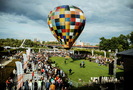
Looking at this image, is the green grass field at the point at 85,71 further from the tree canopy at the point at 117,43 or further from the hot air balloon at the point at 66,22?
the tree canopy at the point at 117,43

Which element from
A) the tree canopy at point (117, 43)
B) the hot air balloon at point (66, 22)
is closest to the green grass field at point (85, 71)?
the hot air balloon at point (66, 22)

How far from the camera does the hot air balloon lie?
86.7 ft

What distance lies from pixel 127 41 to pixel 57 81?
65005 mm

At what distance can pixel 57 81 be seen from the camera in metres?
11.8

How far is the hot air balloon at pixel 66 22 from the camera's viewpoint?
26.4m

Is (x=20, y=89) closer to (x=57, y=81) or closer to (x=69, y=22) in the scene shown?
(x=57, y=81)

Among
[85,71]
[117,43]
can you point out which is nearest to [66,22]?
[85,71]

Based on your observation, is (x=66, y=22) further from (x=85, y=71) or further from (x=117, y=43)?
(x=117, y=43)

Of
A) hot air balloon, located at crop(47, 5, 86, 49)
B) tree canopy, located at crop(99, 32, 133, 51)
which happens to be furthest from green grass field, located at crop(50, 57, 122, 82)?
tree canopy, located at crop(99, 32, 133, 51)

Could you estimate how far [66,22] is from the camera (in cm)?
2636

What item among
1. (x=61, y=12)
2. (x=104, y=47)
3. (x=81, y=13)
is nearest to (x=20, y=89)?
(x=61, y=12)

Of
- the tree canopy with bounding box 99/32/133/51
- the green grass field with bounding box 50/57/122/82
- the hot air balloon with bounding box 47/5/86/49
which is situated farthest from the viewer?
the tree canopy with bounding box 99/32/133/51

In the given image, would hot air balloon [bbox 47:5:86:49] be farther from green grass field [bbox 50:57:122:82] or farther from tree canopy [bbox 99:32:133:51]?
tree canopy [bbox 99:32:133:51]

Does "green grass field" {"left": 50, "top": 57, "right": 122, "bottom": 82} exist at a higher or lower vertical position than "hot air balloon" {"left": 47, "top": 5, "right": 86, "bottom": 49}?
lower
